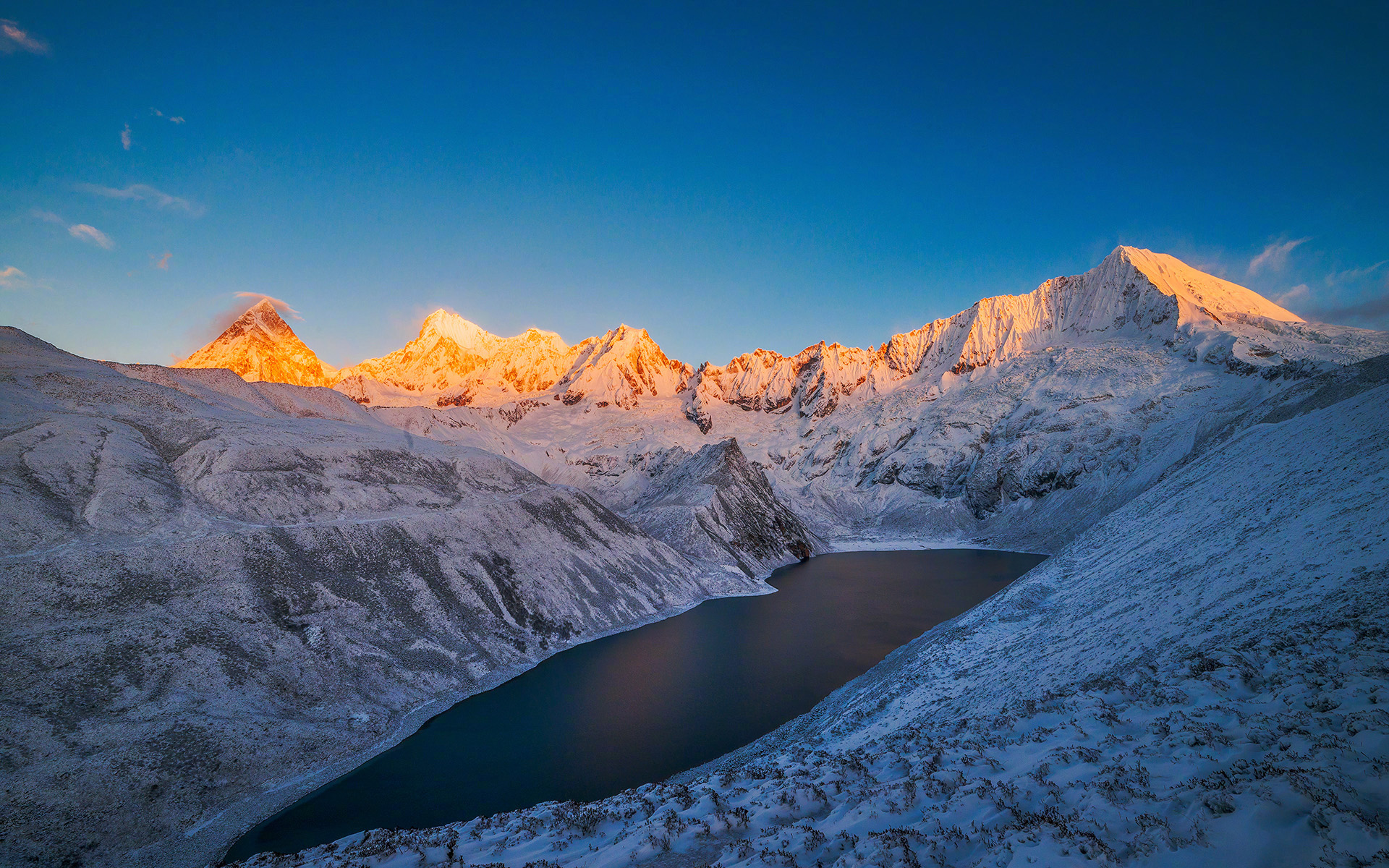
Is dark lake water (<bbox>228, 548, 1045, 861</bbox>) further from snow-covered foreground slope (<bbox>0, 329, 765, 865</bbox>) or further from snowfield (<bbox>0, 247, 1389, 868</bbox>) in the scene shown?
snow-covered foreground slope (<bbox>0, 329, 765, 865</bbox>)

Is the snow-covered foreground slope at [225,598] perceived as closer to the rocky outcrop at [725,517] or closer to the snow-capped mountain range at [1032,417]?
the rocky outcrop at [725,517]

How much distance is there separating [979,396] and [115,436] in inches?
6473

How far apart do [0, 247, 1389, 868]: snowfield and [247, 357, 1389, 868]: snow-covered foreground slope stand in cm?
8

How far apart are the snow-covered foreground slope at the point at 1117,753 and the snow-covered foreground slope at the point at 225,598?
560 inches

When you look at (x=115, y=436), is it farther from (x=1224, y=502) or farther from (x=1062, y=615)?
(x=1224, y=502)

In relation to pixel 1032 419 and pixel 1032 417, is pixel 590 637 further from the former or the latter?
pixel 1032 417

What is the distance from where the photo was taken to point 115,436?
45.3m

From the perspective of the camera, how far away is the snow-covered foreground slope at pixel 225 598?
23.3 meters

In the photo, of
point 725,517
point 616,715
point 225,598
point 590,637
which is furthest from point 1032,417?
point 225,598

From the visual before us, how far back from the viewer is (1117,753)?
→ 11094 millimetres

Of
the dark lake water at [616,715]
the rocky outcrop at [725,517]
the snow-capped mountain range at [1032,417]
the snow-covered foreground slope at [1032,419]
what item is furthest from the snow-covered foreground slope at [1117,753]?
the snow-capped mountain range at [1032,417]

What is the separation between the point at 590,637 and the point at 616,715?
16.9 m

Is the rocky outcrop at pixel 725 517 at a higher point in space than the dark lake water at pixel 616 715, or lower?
higher

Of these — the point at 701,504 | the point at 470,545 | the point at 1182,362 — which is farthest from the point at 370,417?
the point at 1182,362
